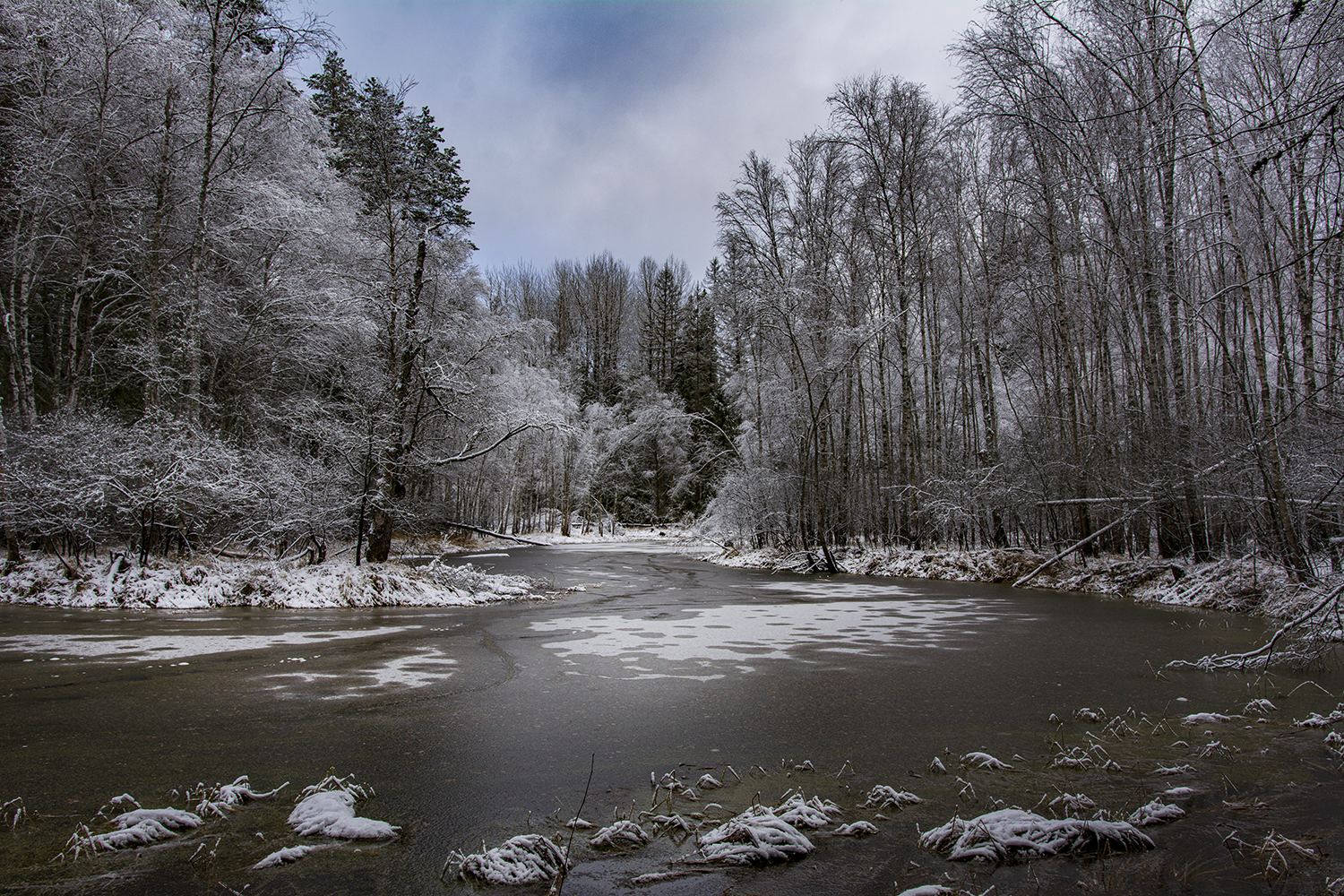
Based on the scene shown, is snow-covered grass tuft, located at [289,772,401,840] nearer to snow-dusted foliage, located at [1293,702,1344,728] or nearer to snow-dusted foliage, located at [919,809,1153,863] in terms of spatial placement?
snow-dusted foliage, located at [919,809,1153,863]

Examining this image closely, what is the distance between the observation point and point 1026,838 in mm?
2387

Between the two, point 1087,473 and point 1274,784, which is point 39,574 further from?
point 1087,473

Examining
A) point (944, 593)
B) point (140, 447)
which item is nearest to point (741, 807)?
point (944, 593)

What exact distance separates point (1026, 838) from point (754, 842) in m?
1.02

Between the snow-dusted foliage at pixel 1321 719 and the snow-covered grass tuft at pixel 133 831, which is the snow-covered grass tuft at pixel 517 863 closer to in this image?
the snow-covered grass tuft at pixel 133 831

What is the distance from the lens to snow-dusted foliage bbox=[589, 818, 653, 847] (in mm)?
2471

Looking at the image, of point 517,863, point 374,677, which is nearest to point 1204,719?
point 517,863

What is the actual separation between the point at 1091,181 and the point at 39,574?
64.1 feet

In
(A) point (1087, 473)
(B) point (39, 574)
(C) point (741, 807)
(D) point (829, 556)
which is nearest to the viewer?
(C) point (741, 807)

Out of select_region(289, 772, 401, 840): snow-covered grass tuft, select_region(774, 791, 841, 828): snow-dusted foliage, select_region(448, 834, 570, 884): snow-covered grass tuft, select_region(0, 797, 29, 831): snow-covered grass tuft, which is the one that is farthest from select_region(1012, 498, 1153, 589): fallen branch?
select_region(0, 797, 29, 831): snow-covered grass tuft

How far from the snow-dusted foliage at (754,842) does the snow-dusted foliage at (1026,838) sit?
1.69 feet

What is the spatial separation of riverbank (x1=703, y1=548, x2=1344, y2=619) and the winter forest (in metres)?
0.56

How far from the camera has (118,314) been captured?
15.4 m

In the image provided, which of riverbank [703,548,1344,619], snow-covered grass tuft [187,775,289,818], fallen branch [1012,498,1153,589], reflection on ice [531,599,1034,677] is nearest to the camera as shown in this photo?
snow-covered grass tuft [187,775,289,818]
